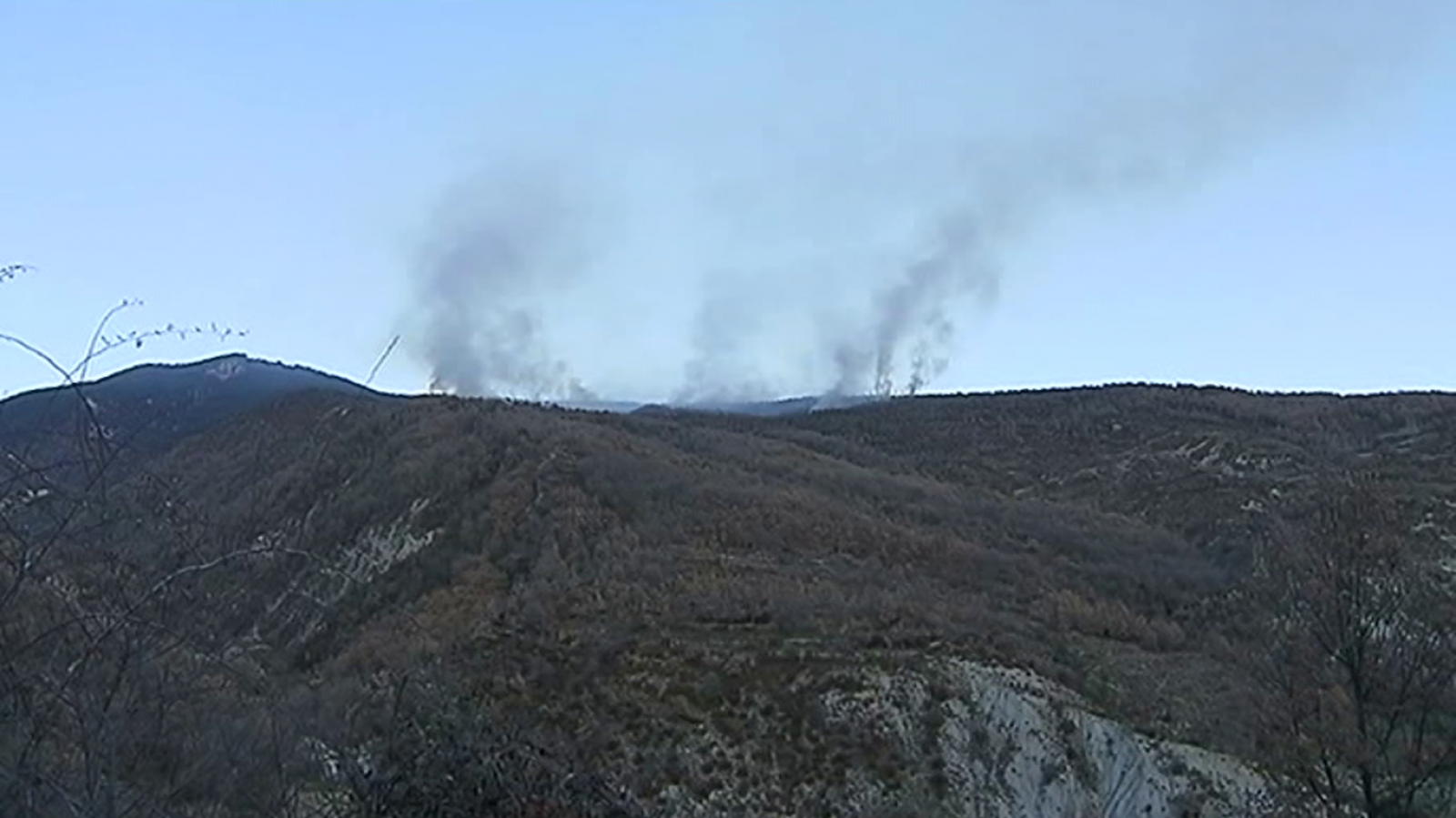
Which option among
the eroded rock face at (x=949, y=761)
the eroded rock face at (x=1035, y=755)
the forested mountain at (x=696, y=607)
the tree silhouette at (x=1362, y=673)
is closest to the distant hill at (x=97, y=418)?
the forested mountain at (x=696, y=607)

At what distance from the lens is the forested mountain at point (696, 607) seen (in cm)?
503

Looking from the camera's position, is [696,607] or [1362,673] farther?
[696,607]

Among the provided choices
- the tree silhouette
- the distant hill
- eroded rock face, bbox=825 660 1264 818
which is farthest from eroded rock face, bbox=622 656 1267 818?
the distant hill

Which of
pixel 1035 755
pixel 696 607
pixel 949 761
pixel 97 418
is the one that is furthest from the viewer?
pixel 696 607

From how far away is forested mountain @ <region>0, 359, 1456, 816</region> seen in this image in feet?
16.5

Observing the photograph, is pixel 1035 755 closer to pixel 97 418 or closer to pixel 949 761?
pixel 949 761

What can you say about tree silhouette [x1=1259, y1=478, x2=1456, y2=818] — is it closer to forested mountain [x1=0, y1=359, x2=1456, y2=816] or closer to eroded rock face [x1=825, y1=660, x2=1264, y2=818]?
forested mountain [x1=0, y1=359, x2=1456, y2=816]

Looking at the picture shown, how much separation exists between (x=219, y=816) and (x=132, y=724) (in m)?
1.35

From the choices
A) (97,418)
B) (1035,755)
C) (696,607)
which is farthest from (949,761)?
(97,418)

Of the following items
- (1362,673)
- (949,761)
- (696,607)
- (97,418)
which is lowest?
(949,761)

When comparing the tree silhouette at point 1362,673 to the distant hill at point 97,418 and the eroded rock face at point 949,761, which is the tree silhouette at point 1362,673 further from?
the distant hill at point 97,418

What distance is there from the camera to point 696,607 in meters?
32.5

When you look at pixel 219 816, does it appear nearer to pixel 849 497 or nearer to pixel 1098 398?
pixel 849 497

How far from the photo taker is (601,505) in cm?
4194
